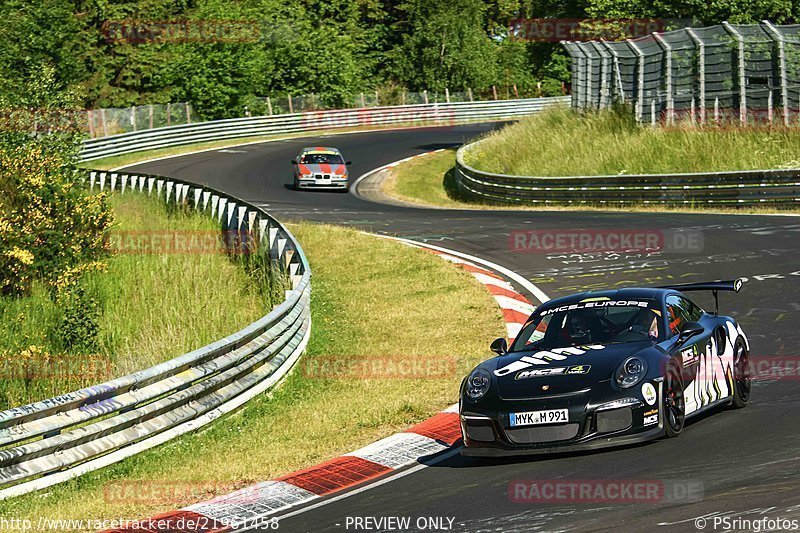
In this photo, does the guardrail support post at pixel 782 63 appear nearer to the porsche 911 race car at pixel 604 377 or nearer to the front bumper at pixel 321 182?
the front bumper at pixel 321 182

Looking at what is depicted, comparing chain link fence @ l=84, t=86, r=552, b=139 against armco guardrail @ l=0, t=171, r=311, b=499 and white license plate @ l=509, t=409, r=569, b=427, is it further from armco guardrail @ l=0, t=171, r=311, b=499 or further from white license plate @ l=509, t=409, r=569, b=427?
white license plate @ l=509, t=409, r=569, b=427

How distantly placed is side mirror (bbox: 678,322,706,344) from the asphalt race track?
715mm

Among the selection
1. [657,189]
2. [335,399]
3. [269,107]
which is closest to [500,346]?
[335,399]

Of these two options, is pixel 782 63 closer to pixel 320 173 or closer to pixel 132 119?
pixel 320 173

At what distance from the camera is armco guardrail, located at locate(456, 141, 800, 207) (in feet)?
77.8

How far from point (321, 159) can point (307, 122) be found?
64.4 ft

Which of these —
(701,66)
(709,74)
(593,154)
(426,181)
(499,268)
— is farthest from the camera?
(426,181)

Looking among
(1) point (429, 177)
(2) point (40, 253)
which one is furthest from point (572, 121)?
(2) point (40, 253)

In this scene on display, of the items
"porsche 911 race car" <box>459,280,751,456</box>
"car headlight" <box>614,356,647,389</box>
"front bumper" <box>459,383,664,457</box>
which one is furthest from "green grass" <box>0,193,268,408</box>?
"car headlight" <box>614,356,647,389</box>

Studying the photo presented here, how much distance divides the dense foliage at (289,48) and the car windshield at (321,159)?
1269 centimetres

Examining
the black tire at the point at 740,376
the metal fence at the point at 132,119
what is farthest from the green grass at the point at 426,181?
the black tire at the point at 740,376

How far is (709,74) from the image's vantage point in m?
29.8

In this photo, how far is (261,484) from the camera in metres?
8.69

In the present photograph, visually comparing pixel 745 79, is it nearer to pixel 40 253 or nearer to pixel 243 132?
pixel 40 253
